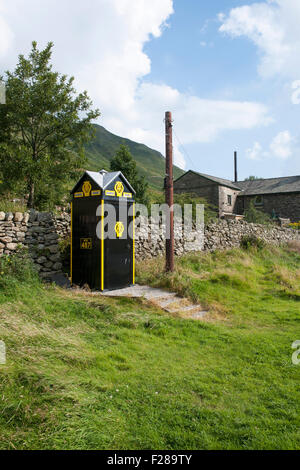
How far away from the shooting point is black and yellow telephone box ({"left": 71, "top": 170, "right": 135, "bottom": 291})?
339 inches

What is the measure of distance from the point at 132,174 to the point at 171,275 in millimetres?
11366

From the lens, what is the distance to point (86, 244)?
29.1 feet

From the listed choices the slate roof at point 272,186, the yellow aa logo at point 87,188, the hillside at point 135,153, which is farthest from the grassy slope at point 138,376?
the hillside at point 135,153

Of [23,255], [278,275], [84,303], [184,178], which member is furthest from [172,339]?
[184,178]

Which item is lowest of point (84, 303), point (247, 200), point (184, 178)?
point (84, 303)

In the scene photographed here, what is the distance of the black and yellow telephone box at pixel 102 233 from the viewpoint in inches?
339

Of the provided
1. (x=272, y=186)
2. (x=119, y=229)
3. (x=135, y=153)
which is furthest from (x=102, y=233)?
(x=135, y=153)

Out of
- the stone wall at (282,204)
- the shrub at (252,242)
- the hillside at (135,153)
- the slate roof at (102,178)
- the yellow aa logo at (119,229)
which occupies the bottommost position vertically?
the shrub at (252,242)

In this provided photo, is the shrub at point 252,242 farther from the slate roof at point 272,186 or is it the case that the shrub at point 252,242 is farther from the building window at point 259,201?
the building window at point 259,201

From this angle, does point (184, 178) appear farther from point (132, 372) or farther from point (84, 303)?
point (132, 372)

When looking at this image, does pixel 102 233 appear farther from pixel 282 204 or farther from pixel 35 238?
pixel 282 204

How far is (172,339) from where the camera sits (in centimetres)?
600

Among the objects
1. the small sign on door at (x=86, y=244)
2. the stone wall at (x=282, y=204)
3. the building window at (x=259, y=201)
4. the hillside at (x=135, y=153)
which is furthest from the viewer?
the hillside at (x=135, y=153)

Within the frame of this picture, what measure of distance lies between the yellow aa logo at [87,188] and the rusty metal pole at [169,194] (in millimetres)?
2740
